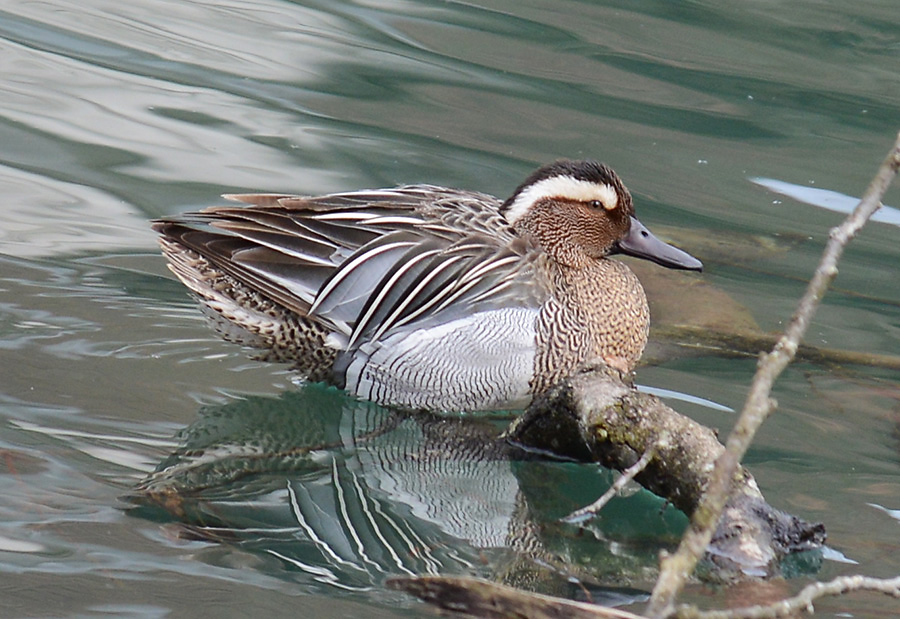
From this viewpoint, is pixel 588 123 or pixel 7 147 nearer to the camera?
pixel 7 147

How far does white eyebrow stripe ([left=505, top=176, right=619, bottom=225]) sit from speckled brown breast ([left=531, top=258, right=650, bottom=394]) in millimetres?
327

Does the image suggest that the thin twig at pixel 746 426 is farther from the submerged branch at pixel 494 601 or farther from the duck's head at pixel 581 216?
the duck's head at pixel 581 216

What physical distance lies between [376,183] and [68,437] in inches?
131

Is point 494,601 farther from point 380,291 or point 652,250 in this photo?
point 652,250

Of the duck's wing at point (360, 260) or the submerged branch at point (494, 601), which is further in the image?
the duck's wing at point (360, 260)

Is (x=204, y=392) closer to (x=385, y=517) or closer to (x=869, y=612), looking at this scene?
(x=385, y=517)

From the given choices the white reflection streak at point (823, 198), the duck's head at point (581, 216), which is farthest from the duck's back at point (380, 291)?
the white reflection streak at point (823, 198)

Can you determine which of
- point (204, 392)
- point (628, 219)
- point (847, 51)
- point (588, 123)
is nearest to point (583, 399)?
point (628, 219)

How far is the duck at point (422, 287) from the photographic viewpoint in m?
5.55

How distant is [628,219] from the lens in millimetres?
5965

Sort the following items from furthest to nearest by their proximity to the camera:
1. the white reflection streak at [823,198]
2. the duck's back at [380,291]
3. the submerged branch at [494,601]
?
1. the white reflection streak at [823,198]
2. the duck's back at [380,291]
3. the submerged branch at [494,601]

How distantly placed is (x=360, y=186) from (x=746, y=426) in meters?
5.42

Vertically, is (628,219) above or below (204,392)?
above

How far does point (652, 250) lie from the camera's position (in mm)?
5906
